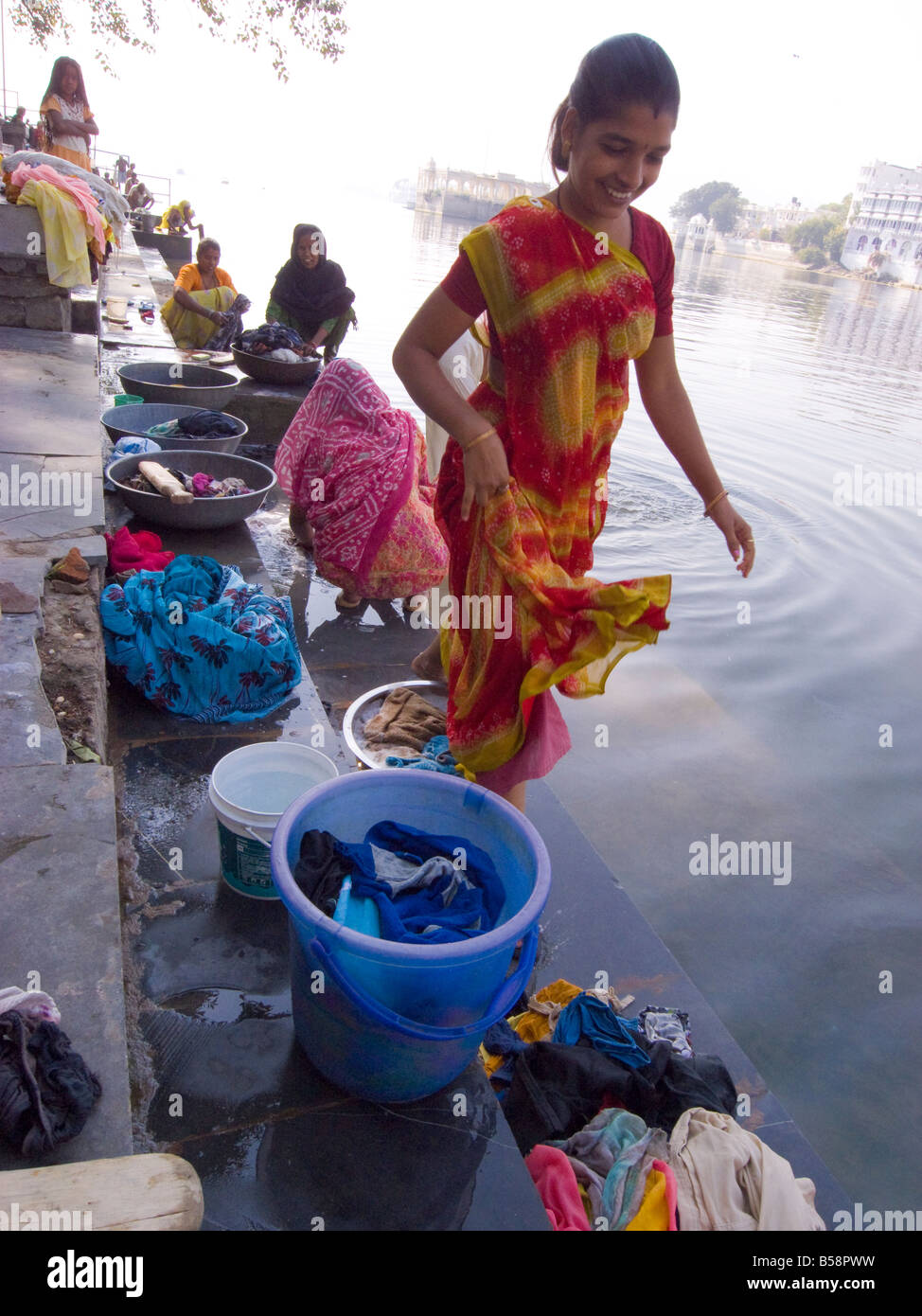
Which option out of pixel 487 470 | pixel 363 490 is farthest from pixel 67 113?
pixel 487 470

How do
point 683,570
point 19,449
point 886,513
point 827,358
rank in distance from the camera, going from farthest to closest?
1. point 827,358
2. point 886,513
3. point 683,570
4. point 19,449

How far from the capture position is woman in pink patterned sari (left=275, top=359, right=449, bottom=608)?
3.66 meters

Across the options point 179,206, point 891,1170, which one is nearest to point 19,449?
point 891,1170

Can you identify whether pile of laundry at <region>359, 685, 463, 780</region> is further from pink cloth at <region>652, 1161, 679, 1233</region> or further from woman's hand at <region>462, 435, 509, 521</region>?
pink cloth at <region>652, 1161, 679, 1233</region>

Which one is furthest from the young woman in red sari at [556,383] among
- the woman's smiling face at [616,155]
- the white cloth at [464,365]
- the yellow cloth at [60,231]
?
the yellow cloth at [60,231]

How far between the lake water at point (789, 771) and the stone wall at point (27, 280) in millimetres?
3984

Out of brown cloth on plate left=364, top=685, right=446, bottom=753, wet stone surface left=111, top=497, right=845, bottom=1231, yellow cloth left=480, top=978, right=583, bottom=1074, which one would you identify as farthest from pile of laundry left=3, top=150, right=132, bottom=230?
yellow cloth left=480, top=978, right=583, bottom=1074

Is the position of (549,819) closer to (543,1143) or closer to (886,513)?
(543,1143)

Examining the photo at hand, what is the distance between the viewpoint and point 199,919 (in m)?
2.03

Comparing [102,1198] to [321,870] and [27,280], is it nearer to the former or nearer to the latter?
[321,870]

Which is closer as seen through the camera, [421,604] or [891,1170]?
[891,1170]

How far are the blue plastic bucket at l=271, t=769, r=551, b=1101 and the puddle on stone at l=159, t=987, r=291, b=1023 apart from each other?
15cm

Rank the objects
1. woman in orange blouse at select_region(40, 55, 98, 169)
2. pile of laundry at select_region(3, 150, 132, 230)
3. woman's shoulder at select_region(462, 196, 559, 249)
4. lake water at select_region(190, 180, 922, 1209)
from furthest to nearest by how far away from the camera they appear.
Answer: woman in orange blouse at select_region(40, 55, 98, 169) → pile of laundry at select_region(3, 150, 132, 230) → lake water at select_region(190, 180, 922, 1209) → woman's shoulder at select_region(462, 196, 559, 249)
